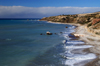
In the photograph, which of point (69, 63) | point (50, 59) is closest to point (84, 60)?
point (69, 63)

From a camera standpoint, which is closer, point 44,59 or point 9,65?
point 9,65

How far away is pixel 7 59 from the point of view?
19.0 metres

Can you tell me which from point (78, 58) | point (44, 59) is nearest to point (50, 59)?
point (44, 59)

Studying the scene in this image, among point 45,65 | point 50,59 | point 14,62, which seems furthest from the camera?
point 50,59

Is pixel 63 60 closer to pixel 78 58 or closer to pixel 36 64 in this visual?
pixel 78 58

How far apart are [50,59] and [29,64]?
3648 mm

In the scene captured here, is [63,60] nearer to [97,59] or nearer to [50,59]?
[50,59]

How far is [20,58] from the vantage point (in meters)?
19.4

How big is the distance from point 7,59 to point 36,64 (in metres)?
5.41

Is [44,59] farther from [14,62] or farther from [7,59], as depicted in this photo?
[7,59]

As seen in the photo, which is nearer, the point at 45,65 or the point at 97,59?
the point at 45,65

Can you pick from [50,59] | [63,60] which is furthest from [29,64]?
[63,60]

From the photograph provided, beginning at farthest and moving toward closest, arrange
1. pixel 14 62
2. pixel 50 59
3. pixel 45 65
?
pixel 50 59
pixel 14 62
pixel 45 65

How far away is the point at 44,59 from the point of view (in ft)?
62.1
